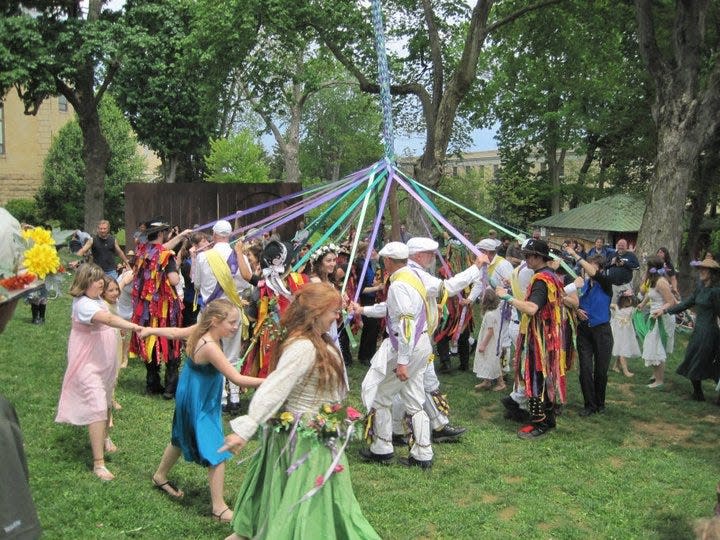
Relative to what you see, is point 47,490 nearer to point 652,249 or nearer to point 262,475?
point 262,475

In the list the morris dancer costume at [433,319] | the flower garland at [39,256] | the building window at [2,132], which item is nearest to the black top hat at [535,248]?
the morris dancer costume at [433,319]

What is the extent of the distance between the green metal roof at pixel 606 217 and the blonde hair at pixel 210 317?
80.4 ft

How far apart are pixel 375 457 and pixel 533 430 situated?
1.70 metres

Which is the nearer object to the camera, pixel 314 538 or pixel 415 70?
pixel 314 538

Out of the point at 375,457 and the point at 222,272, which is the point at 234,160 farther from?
the point at 375,457

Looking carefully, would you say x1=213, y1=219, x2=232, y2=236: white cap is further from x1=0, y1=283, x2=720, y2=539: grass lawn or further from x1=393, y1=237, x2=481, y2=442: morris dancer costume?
x1=393, y1=237, x2=481, y2=442: morris dancer costume

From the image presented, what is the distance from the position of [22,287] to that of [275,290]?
15.7 feet

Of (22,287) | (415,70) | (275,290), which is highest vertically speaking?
(415,70)

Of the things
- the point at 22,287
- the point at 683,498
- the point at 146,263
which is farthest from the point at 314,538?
the point at 146,263

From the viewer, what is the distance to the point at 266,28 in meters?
15.6

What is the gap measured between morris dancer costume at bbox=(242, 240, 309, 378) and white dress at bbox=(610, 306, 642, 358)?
5061 mm

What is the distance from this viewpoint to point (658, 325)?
9.17 meters

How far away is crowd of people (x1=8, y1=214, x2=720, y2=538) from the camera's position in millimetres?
3775

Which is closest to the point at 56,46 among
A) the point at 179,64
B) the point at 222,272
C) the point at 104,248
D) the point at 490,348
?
the point at 179,64
